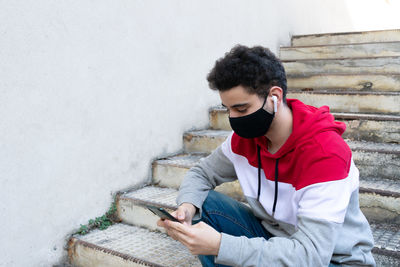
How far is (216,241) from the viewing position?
1.30 m

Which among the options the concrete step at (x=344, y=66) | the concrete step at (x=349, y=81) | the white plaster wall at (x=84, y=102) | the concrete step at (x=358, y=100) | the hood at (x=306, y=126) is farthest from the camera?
the concrete step at (x=344, y=66)

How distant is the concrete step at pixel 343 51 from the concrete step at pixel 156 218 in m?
2.42

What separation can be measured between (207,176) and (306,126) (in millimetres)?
690

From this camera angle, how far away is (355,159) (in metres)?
2.52

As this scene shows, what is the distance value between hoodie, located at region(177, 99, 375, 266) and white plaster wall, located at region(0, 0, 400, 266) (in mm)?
948

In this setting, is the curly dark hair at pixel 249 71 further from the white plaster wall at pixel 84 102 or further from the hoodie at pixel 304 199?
the white plaster wall at pixel 84 102

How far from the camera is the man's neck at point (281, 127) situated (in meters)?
1.54

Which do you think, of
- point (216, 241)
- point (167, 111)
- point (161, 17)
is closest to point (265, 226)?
point (216, 241)

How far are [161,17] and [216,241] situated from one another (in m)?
2.13

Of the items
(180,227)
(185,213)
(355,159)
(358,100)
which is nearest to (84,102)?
(185,213)

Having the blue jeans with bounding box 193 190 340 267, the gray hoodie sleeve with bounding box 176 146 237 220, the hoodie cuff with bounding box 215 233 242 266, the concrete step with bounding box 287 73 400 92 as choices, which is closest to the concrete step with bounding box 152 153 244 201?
the gray hoodie sleeve with bounding box 176 146 237 220

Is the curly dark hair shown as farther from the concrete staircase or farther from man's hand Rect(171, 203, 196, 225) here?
the concrete staircase

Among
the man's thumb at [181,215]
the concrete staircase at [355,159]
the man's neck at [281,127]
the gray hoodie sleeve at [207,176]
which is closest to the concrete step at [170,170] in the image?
the concrete staircase at [355,159]

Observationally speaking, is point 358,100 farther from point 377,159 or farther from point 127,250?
point 127,250
